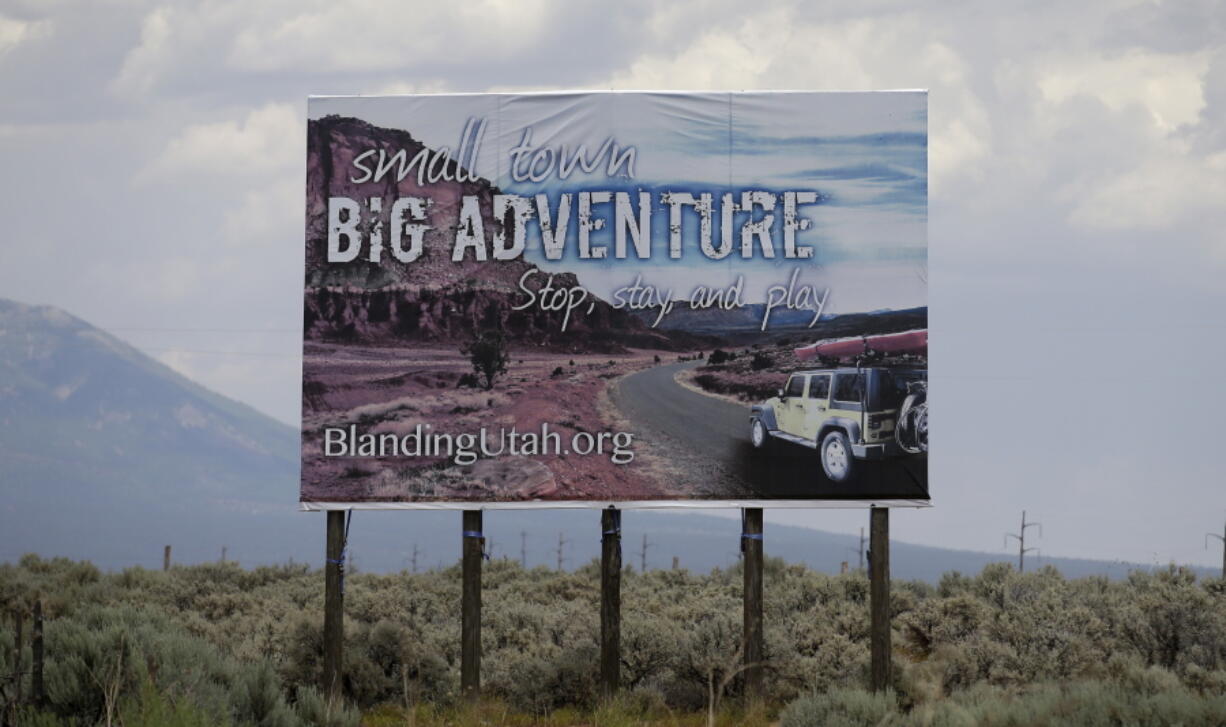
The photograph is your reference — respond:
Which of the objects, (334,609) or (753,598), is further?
(753,598)

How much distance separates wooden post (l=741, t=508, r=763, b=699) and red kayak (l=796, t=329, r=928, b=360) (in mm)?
1788

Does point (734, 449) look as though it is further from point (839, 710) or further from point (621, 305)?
point (839, 710)

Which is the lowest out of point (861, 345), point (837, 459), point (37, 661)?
point (37, 661)

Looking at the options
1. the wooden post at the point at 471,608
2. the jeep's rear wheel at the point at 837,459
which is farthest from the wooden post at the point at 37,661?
the jeep's rear wheel at the point at 837,459

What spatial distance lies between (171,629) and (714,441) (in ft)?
18.6

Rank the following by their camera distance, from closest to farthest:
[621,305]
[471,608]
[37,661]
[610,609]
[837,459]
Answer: [37,661], [621,305], [837,459], [471,608], [610,609]

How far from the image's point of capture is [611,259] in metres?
14.6

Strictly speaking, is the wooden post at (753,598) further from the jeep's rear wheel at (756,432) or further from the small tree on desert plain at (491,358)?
the small tree on desert plain at (491,358)

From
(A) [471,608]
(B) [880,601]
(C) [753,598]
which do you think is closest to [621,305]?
(C) [753,598]

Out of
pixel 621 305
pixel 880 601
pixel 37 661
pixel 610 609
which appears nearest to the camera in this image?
pixel 37 661

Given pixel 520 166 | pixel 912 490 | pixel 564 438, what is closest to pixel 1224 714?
pixel 912 490

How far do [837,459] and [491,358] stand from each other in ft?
12.4

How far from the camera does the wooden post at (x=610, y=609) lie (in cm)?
1518

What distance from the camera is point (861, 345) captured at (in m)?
14.7
